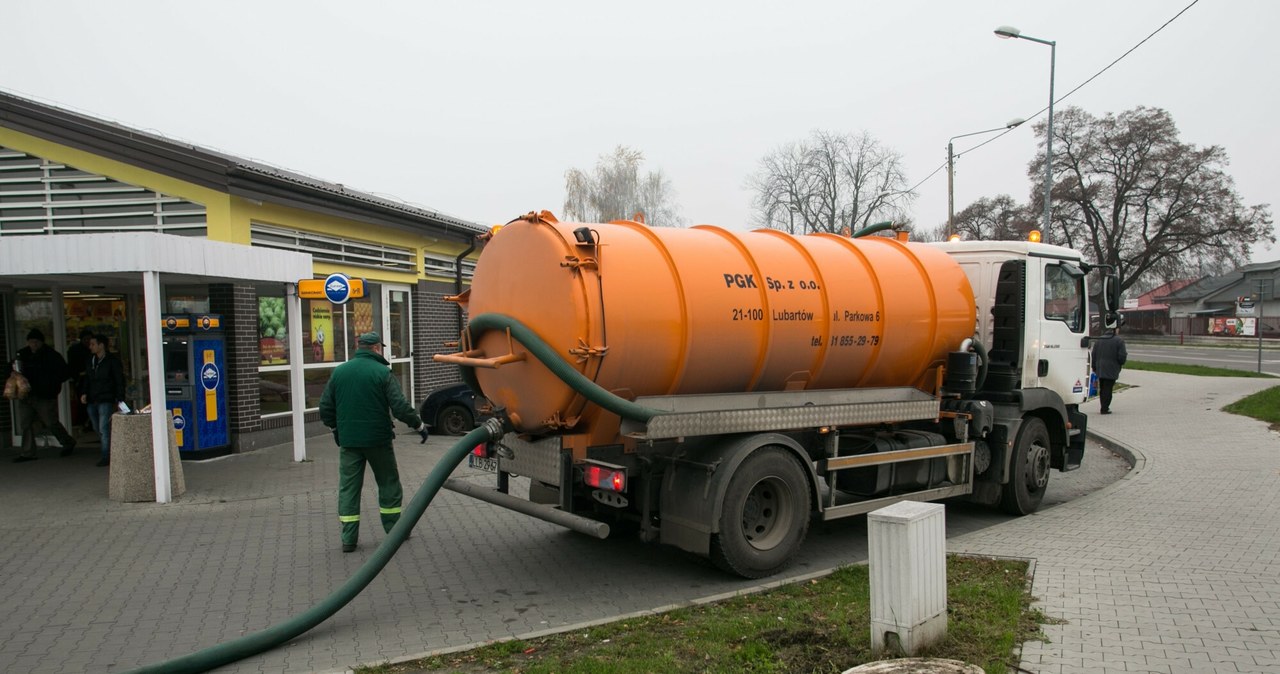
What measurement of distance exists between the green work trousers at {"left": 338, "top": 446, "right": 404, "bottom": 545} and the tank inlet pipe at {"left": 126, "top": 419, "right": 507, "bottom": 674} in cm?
134

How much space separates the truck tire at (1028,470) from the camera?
8109mm

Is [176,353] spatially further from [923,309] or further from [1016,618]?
[1016,618]

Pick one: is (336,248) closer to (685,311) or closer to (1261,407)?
(685,311)

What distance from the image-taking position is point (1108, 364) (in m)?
15.9

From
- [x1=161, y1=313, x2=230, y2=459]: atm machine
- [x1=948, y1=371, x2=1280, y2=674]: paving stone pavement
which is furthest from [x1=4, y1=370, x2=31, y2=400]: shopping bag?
[x1=948, y1=371, x2=1280, y2=674]: paving stone pavement

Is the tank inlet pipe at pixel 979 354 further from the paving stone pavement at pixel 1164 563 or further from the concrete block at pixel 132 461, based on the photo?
the concrete block at pixel 132 461

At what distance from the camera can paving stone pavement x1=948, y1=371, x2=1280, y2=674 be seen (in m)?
4.27

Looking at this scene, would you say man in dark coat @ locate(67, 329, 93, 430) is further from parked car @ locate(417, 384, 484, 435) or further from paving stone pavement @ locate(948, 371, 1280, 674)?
paving stone pavement @ locate(948, 371, 1280, 674)

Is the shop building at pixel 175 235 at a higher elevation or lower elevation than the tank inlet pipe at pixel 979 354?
higher

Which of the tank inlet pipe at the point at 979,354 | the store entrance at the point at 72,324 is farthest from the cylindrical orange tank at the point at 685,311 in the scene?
the store entrance at the point at 72,324

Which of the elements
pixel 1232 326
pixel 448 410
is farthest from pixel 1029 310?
pixel 1232 326

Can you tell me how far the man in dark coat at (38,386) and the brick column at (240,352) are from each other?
2126 millimetres

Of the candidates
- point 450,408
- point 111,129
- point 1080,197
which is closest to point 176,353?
point 111,129

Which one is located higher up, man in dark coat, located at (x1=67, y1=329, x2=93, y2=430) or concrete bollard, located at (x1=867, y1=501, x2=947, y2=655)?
man in dark coat, located at (x1=67, y1=329, x2=93, y2=430)
